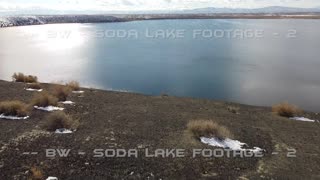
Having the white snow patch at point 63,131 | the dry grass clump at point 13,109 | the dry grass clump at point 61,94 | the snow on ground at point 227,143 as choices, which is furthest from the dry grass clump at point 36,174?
the dry grass clump at point 61,94

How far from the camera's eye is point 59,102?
1736 cm

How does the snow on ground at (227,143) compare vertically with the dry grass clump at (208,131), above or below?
below

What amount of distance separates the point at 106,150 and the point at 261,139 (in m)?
4.79

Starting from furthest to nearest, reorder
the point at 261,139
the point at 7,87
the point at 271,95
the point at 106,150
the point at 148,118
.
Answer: the point at 271,95 → the point at 7,87 → the point at 148,118 → the point at 261,139 → the point at 106,150

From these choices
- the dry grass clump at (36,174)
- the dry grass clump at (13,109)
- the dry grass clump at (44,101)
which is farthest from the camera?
the dry grass clump at (44,101)

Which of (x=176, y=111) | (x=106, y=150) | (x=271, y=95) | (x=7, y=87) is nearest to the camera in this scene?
(x=106, y=150)

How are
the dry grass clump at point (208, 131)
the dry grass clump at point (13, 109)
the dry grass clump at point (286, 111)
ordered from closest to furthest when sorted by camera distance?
the dry grass clump at point (208, 131), the dry grass clump at point (13, 109), the dry grass clump at point (286, 111)

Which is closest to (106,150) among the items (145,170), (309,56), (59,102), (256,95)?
(145,170)

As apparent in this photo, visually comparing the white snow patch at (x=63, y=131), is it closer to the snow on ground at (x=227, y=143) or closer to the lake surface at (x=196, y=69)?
the snow on ground at (x=227, y=143)

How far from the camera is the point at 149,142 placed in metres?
12.3

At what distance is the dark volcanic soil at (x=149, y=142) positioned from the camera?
1041 centimetres

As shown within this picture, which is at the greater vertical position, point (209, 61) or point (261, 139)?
point (261, 139)

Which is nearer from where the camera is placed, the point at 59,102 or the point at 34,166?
the point at 34,166

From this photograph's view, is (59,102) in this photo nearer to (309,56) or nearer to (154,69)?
(154,69)
